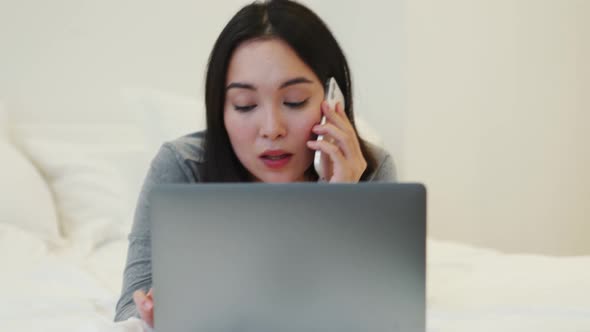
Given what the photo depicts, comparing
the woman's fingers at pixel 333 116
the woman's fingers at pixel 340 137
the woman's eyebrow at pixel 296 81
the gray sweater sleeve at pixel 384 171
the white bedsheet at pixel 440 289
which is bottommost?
the white bedsheet at pixel 440 289

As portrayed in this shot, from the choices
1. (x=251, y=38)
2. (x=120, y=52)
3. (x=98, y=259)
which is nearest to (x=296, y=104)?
(x=251, y=38)

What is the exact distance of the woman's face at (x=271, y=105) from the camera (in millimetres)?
1008

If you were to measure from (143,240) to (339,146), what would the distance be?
367 mm

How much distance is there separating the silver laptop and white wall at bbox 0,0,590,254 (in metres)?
1.51

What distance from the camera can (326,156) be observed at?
41.7 inches

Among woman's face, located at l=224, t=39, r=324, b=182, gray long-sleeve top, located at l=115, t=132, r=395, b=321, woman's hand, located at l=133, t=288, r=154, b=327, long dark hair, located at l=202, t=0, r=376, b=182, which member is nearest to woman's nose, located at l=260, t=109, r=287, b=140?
woman's face, located at l=224, t=39, r=324, b=182

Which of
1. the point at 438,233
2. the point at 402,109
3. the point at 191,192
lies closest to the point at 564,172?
the point at 438,233

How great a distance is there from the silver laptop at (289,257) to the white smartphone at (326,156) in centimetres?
43

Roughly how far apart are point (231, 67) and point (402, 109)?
1.14 m

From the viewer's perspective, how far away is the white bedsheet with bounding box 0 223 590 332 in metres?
0.86

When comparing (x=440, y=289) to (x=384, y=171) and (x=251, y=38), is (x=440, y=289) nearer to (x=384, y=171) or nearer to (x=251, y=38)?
(x=384, y=171)

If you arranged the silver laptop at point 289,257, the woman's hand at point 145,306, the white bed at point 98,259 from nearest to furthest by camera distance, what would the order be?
1. the silver laptop at point 289,257
2. the woman's hand at point 145,306
3. the white bed at point 98,259

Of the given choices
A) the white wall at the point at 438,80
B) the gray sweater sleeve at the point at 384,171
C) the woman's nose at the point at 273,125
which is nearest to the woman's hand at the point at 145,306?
the woman's nose at the point at 273,125

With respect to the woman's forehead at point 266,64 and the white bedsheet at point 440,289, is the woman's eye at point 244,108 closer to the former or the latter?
the woman's forehead at point 266,64
